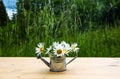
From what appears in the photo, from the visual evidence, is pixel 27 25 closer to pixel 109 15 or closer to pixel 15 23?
pixel 15 23

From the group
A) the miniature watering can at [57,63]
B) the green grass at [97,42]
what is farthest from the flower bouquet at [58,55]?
the green grass at [97,42]

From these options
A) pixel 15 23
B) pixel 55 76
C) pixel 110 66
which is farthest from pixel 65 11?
pixel 55 76

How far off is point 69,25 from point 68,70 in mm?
1368

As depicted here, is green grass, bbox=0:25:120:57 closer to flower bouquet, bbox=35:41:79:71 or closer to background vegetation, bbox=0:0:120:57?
background vegetation, bbox=0:0:120:57

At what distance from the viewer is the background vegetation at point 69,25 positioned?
3299 millimetres

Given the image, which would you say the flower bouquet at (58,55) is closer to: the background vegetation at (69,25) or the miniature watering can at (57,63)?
the miniature watering can at (57,63)

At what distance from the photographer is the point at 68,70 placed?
6.66ft

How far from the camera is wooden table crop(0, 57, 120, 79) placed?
187cm

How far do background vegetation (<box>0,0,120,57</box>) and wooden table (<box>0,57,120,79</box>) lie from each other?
2.98 ft

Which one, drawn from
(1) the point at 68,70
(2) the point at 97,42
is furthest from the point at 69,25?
(1) the point at 68,70

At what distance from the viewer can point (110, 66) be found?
7.00ft

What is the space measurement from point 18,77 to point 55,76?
9.4 inches

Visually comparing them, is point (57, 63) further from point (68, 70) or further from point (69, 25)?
point (69, 25)

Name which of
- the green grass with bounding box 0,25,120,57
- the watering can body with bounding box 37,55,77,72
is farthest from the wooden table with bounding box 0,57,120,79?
the green grass with bounding box 0,25,120,57
